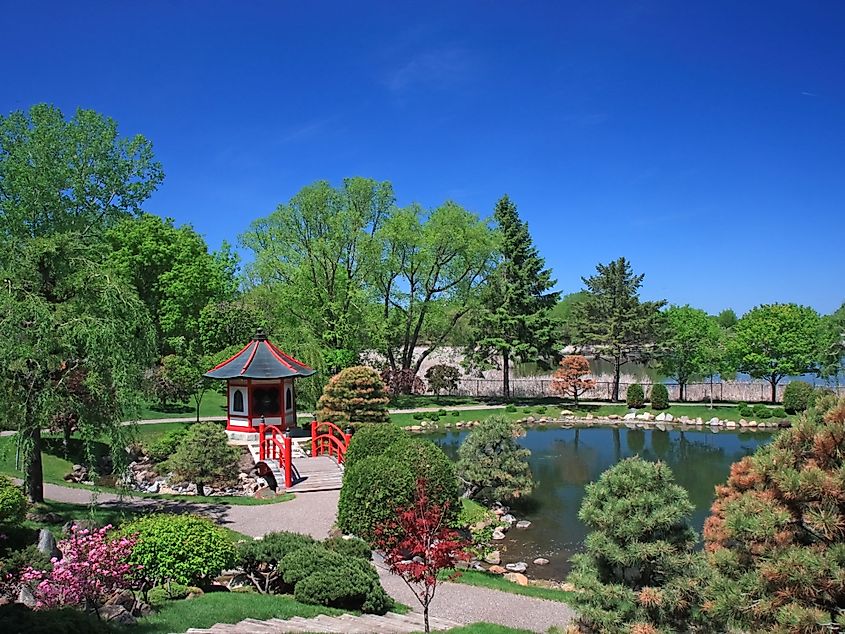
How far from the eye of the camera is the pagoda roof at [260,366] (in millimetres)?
22469

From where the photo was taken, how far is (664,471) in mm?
6926

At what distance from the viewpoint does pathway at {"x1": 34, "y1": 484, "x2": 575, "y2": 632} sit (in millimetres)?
9383

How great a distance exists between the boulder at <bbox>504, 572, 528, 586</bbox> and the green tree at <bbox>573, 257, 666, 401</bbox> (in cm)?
2629

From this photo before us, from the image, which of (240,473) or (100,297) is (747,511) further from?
(240,473)

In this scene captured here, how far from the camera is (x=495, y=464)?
57.5 feet

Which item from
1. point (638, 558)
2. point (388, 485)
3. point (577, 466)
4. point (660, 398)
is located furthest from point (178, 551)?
point (660, 398)

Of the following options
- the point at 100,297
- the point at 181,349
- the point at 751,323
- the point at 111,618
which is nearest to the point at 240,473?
the point at 100,297

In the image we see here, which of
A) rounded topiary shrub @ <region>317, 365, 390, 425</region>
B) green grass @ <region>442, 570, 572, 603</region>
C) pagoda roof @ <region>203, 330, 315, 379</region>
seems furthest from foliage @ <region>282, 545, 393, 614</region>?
pagoda roof @ <region>203, 330, 315, 379</region>

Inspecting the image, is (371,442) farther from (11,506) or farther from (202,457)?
(11,506)

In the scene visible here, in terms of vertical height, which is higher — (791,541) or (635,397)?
(791,541)

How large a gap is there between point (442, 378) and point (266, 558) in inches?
1121

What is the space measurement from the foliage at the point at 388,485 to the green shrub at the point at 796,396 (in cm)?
2397

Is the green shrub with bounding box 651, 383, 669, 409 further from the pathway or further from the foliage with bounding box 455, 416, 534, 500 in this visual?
the pathway

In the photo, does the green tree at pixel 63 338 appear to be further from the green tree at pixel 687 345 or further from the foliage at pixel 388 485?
the green tree at pixel 687 345
